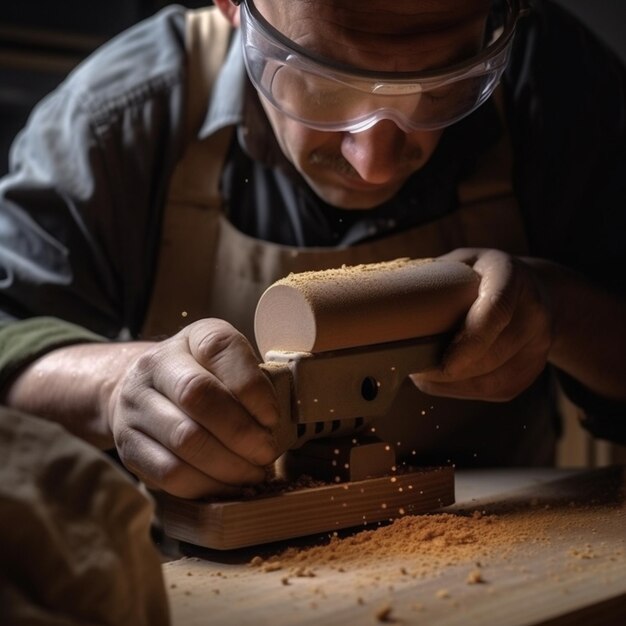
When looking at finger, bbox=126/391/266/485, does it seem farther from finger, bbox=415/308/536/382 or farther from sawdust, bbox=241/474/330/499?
finger, bbox=415/308/536/382

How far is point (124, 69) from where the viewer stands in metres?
2.40

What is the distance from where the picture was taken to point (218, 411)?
1464 mm

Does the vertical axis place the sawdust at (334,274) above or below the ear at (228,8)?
below

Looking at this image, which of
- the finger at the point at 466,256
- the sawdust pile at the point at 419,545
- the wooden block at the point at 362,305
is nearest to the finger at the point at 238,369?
the wooden block at the point at 362,305

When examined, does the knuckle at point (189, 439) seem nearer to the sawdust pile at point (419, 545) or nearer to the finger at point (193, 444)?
the finger at point (193, 444)

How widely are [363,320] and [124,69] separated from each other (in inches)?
43.3

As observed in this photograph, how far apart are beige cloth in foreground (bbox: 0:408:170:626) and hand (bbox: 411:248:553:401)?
0.79 metres

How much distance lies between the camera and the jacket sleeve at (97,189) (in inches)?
88.4

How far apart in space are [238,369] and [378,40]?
59cm

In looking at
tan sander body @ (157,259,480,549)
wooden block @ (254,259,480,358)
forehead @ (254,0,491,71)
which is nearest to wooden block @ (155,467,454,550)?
tan sander body @ (157,259,480,549)

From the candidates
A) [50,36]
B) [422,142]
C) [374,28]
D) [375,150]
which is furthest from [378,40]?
[50,36]

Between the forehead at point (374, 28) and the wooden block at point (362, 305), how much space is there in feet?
1.14

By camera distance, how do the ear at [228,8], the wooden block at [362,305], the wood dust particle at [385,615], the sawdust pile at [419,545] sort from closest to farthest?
the wood dust particle at [385,615] → the sawdust pile at [419,545] → the wooden block at [362,305] → the ear at [228,8]


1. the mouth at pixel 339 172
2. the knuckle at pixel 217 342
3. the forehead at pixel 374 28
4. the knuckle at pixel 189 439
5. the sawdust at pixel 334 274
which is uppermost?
the forehead at pixel 374 28
